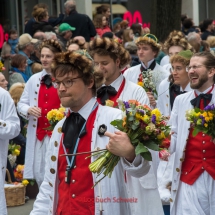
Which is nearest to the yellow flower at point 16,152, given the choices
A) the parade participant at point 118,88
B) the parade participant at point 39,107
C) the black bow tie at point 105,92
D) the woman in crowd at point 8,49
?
the parade participant at point 39,107

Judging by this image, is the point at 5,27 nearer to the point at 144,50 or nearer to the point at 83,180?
the point at 144,50

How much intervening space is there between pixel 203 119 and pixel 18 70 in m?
7.03

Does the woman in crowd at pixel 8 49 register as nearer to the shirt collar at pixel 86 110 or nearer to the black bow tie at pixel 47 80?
the black bow tie at pixel 47 80

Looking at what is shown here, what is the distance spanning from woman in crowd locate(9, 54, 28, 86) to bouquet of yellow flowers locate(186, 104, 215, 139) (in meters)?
6.57

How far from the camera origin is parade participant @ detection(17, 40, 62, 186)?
992cm

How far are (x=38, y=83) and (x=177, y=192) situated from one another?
3.20 m

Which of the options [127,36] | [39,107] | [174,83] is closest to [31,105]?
[39,107]

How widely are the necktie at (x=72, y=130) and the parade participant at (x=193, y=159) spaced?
2.06 metres

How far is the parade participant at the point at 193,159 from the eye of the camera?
7.32 m

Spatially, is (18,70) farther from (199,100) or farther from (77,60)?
(77,60)

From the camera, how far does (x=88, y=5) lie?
901 inches

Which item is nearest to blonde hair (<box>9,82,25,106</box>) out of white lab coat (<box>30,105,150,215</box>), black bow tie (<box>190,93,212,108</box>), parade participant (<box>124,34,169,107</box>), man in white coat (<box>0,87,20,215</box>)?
parade participant (<box>124,34,169,107</box>)

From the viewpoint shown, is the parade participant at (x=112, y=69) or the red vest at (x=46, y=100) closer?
the parade participant at (x=112, y=69)

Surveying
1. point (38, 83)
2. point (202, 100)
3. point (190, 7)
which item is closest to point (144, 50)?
point (38, 83)
